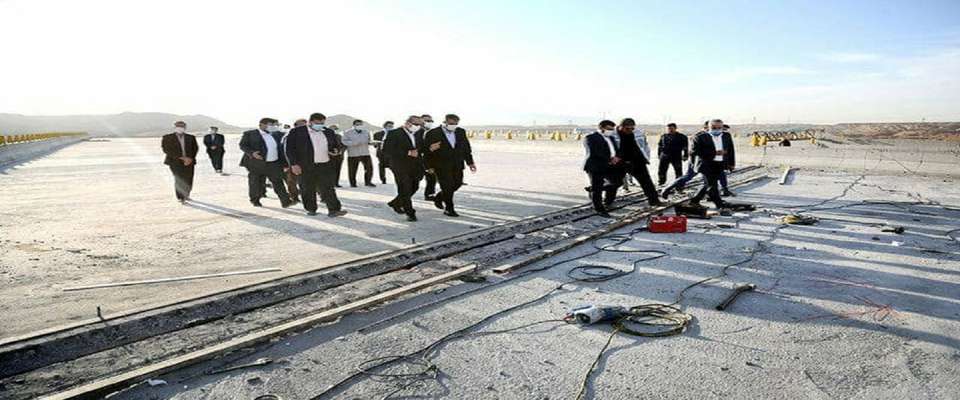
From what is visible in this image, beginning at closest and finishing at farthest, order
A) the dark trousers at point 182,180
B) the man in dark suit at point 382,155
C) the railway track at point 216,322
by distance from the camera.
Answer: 1. the railway track at point 216,322
2. the dark trousers at point 182,180
3. the man in dark suit at point 382,155

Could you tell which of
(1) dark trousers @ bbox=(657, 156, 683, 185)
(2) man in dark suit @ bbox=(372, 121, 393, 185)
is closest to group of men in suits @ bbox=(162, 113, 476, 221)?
(2) man in dark suit @ bbox=(372, 121, 393, 185)

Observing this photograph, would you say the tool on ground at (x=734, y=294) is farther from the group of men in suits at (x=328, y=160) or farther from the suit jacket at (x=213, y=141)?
the suit jacket at (x=213, y=141)

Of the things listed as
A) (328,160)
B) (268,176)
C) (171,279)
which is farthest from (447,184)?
(171,279)

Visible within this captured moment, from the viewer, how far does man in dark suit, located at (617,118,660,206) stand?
1130cm

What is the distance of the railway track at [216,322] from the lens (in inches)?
149

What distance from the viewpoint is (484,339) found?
4.36 m

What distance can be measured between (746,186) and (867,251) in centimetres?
899

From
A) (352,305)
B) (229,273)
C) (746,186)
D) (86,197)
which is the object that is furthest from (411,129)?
(746,186)

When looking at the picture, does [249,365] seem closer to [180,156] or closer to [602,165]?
[602,165]

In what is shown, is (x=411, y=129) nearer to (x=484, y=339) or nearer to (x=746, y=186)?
(x=484, y=339)

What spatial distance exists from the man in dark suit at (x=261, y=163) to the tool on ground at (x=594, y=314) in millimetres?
8458

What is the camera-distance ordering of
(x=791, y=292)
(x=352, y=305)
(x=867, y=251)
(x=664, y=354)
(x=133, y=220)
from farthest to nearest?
(x=133, y=220)
(x=867, y=251)
(x=791, y=292)
(x=352, y=305)
(x=664, y=354)

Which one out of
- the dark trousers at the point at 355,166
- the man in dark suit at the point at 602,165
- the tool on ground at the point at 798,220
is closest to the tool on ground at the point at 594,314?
the man in dark suit at the point at 602,165

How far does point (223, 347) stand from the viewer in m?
4.07
